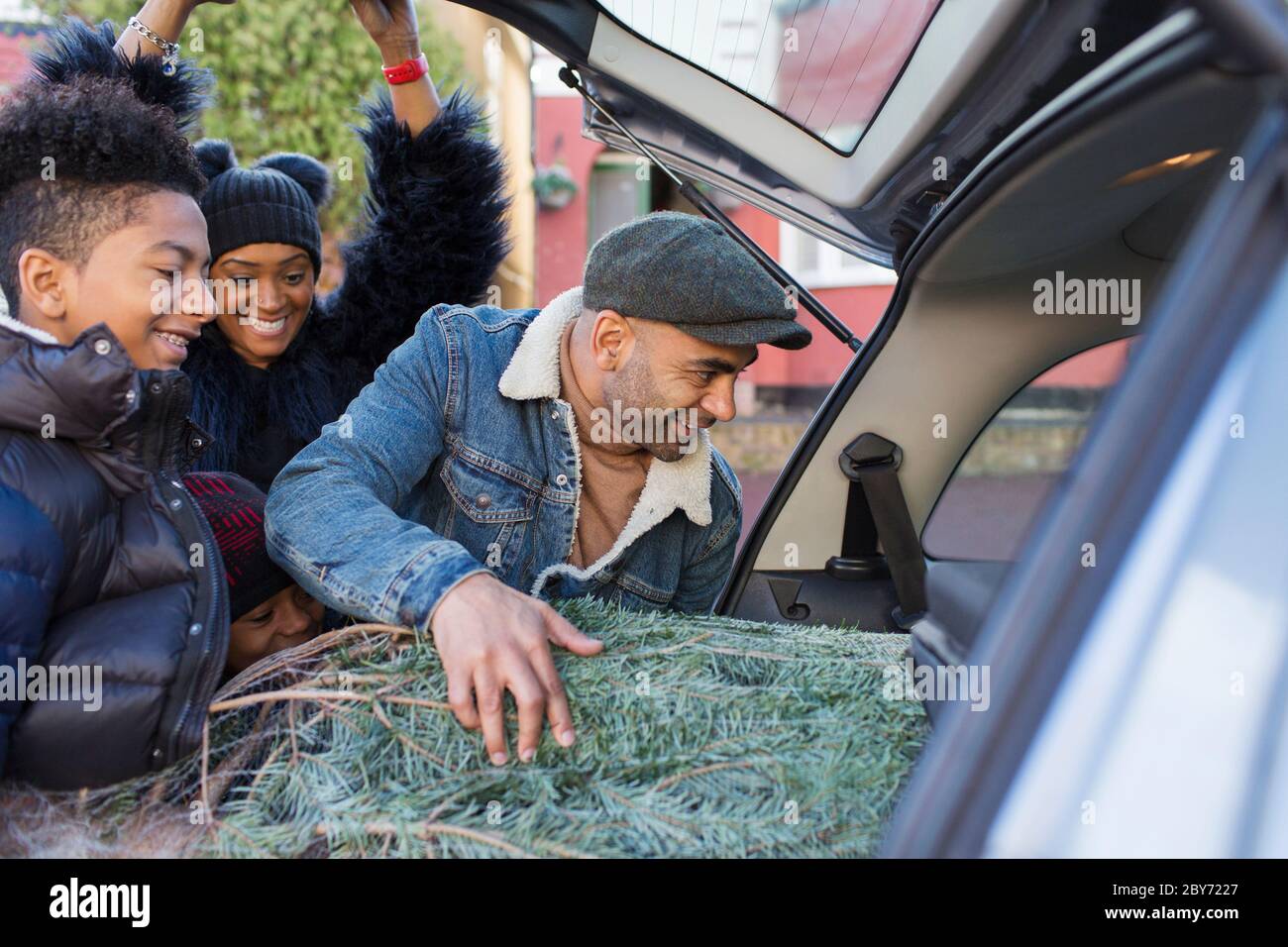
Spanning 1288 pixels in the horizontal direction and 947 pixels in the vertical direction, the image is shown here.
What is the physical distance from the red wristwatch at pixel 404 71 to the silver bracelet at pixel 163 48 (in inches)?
18.9

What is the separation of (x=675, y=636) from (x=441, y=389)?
862 mm

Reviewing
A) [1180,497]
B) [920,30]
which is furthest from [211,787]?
[920,30]

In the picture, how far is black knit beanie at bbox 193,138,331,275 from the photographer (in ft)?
8.35

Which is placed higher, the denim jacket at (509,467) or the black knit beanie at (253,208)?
the black knit beanie at (253,208)

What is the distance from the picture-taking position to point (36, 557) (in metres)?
1.26

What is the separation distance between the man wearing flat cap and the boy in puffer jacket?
342mm

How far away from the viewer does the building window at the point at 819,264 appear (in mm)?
12822

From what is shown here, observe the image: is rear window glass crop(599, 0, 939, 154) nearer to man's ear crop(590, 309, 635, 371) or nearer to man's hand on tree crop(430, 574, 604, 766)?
man's ear crop(590, 309, 635, 371)

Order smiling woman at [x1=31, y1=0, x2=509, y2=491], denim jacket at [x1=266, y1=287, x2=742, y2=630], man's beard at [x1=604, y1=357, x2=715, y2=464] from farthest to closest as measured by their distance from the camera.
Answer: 1. smiling woman at [x1=31, y1=0, x2=509, y2=491]
2. man's beard at [x1=604, y1=357, x2=715, y2=464]
3. denim jacket at [x1=266, y1=287, x2=742, y2=630]

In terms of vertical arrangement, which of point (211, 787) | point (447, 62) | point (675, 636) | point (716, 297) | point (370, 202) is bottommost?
point (211, 787)

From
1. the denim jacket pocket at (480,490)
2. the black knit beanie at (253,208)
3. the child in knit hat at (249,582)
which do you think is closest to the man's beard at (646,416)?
the denim jacket pocket at (480,490)

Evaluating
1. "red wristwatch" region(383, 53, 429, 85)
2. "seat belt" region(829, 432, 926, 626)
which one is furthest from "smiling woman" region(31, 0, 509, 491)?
"seat belt" region(829, 432, 926, 626)

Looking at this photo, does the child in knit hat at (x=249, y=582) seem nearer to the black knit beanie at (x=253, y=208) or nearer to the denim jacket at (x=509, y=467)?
the denim jacket at (x=509, y=467)

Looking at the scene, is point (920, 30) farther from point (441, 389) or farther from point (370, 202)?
point (370, 202)
